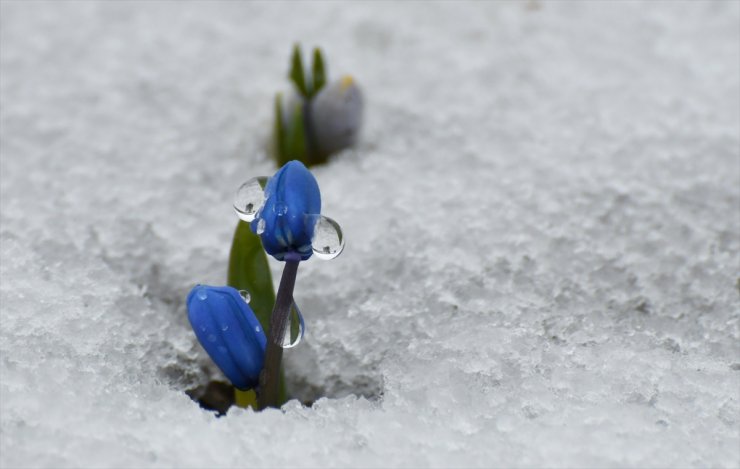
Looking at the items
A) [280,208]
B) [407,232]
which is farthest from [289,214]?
[407,232]

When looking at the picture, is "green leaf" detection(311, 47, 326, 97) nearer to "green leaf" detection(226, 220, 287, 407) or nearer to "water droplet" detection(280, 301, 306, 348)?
"green leaf" detection(226, 220, 287, 407)

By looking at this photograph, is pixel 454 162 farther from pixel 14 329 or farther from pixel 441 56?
pixel 14 329

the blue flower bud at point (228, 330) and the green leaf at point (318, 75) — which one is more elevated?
the green leaf at point (318, 75)

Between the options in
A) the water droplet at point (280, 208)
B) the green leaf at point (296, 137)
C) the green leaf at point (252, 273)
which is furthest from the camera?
the green leaf at point (296, 137)

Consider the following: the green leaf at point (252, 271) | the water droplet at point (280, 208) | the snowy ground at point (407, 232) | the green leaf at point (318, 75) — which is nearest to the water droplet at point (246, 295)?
the green leaf at point (252, 271)

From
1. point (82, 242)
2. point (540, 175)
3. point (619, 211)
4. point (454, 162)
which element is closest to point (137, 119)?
point (82, 242)

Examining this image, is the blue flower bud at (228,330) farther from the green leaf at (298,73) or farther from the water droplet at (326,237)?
the green leaf at (298,73)

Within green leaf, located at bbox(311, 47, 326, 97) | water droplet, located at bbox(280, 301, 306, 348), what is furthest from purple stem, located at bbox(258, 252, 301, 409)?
green leaf, located at bbox(311, 47, 326, 97)
